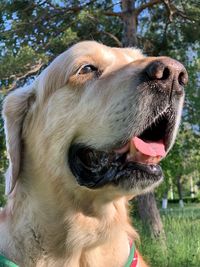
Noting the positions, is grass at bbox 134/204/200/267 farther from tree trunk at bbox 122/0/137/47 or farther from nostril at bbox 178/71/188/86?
tree trunk at bbox 122/0/137/47

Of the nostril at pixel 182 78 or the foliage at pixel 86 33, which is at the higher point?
the nostril at pixel 182 78

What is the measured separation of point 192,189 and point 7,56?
7477 cm

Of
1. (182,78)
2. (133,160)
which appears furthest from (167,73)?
(133,160)

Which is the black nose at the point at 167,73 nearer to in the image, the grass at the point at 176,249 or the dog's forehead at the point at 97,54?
the dog's forehead at the point at 97,54

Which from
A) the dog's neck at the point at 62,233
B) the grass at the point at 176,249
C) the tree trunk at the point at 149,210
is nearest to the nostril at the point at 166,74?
the dog's neck at the point at 62,233

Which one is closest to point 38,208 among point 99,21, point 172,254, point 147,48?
point 172,254

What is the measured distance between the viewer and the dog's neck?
3.27m

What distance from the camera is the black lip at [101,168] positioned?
121 inches

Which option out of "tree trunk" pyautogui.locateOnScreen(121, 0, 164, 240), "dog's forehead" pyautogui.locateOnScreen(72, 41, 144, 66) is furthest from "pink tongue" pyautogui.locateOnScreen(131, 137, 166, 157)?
"tree trunk" pyautogui.locateOnScreen(121, 0, 164, 240)

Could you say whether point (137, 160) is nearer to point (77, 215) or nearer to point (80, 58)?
point (77, 215)

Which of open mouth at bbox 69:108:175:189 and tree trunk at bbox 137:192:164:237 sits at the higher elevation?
open mouth at bbox 69:108:175:189

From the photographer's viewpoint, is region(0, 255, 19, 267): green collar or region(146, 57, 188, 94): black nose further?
region(0, 255, 19, 267): green collar

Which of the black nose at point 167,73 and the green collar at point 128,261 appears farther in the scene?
the green collar at point 128,261

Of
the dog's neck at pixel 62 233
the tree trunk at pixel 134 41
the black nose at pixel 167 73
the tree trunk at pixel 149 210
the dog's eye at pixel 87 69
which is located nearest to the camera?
the black nose at pixel 167 73
